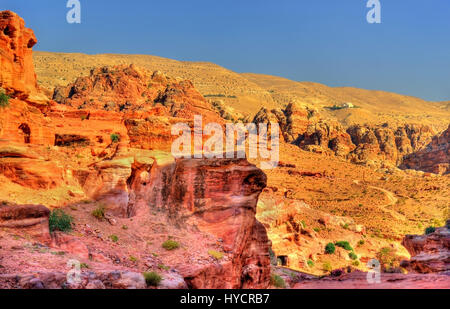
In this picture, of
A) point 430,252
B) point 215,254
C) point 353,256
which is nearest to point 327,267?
point 353,256

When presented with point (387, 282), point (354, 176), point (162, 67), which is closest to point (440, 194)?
point (354, 176)

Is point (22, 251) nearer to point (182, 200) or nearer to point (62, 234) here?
point (62, 234)

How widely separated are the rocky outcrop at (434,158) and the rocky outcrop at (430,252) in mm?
60058

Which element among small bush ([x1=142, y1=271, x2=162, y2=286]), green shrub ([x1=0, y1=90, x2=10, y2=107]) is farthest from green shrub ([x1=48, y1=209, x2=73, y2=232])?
green shrub ([x1=0, y1=90, x2=10, y2=107])

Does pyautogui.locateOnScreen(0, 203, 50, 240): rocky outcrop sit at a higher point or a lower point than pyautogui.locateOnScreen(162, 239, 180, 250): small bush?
higher

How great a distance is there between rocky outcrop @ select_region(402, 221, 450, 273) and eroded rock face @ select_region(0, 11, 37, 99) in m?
18.3

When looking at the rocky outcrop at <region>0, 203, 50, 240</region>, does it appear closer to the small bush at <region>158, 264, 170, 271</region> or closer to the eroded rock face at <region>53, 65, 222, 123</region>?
the small bush at <region>158, 264, 170, 271</region>

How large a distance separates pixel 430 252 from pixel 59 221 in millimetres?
17687

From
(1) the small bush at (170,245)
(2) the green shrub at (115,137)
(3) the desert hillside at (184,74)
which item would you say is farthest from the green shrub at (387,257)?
(3) the desert hillside at (184,74)

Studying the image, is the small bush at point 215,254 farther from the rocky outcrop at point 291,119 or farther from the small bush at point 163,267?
the rocky outcrop at point 291,119

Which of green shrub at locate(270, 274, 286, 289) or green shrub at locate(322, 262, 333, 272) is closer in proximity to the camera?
green shrub at locate(270, 274, 286, 289)

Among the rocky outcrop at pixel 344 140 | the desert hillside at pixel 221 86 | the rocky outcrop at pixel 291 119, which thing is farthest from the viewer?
the desert hillside at pixel 221 86

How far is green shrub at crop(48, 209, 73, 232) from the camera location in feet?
42.2

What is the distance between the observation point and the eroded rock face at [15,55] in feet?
60.6
